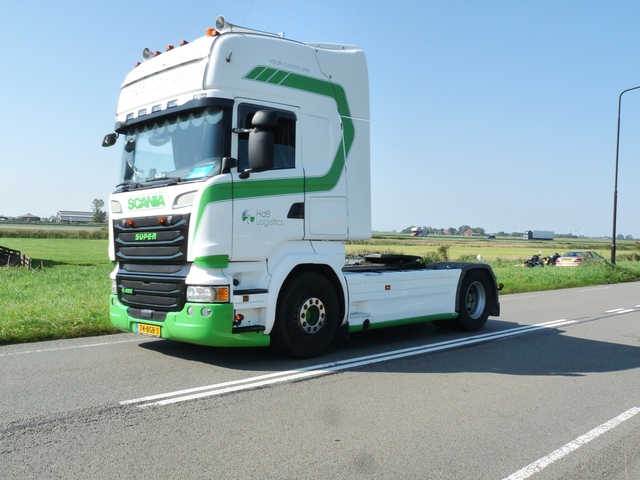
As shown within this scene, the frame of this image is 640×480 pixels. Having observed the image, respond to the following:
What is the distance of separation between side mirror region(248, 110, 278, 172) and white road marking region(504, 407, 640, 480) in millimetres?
3893

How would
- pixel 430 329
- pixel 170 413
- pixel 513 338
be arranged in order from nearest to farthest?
pixel 170 413, pixel 513 338, pixel 430 329

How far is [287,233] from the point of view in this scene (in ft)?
22.9

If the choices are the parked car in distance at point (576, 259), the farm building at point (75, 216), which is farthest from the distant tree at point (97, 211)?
the parked car in distance at point (576, 259)

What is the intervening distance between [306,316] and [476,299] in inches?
163

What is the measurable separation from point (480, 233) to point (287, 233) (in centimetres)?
17962

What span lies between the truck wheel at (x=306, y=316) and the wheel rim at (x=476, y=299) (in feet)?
11.3

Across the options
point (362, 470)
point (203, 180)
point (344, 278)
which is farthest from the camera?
point (344, 278)

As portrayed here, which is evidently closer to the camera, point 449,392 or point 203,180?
point 449,392

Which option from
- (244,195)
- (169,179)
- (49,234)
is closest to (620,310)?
(244,195)

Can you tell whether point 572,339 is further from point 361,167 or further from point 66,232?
point 66,232

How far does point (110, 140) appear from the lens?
7.71 m

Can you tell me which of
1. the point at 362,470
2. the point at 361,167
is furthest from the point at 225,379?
the point at 361,167

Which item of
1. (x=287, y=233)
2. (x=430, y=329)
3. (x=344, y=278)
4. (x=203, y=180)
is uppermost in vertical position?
(x=203, y=180)

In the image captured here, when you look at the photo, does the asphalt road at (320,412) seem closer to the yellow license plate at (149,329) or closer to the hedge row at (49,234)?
the yellow license plate at (149,329)
